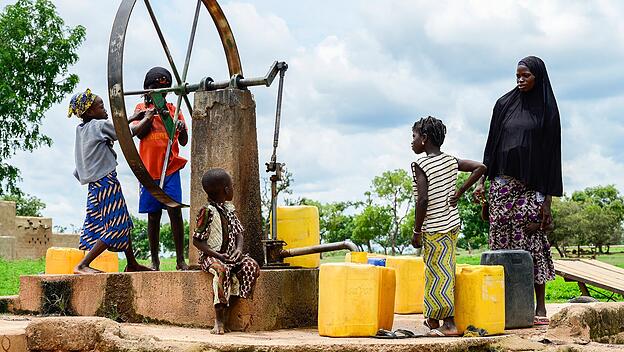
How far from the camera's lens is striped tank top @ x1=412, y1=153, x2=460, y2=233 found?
5.60 meters

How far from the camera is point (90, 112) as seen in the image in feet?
21.7

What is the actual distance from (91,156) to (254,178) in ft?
4.05

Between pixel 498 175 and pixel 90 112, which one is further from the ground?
pixel 90 112

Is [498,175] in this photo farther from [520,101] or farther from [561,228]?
[561,228]

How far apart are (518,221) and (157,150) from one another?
9.30ft

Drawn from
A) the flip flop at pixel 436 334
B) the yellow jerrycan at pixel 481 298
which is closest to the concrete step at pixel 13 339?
the flip flop at pixel 436 334

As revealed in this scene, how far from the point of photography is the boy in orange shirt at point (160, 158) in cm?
684

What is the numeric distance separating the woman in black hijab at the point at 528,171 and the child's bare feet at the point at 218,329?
87.4 inches

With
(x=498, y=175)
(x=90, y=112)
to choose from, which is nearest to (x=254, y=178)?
(x=90, y=112)

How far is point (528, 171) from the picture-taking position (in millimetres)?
6375

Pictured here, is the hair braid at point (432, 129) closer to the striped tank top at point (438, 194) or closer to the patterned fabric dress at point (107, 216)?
the striped tank top at point (438, 194)

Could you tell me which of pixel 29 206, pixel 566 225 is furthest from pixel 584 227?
pixel 29 206

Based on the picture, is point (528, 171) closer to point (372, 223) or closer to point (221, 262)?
point (221, 262)

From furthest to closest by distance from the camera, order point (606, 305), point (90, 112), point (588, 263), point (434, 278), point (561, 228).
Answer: point (561, 228)
point (588, 263)
point (90, 112)
point (606, 305)
point (434, 278)
